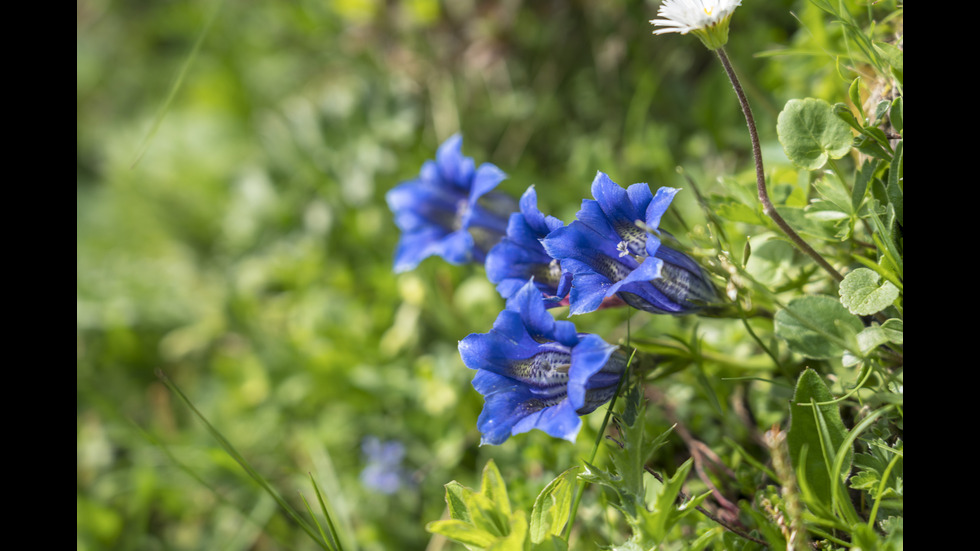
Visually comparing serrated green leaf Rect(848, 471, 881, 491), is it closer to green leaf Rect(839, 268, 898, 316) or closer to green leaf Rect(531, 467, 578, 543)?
green leaf Rect(839, 268, 898, 316)

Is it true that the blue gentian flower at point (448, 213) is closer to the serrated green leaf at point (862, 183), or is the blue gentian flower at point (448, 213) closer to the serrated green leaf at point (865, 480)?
the serrated green leaf at point (862, 183)

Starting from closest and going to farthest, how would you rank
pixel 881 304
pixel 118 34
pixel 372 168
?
pixel 881 304 < pixel 372 168 < pixel 118 34

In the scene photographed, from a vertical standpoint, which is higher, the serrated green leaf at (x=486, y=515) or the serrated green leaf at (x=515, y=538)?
the serrated green leaf at (x=515, y=538)

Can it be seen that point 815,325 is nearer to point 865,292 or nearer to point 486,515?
point 865,292

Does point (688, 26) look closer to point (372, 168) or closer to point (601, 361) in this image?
point (601, 361)

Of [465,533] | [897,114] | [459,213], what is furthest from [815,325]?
[459,213]

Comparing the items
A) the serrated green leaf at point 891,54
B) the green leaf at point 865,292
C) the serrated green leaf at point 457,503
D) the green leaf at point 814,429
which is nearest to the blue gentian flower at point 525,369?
the serrated green leaf at point 457,503
